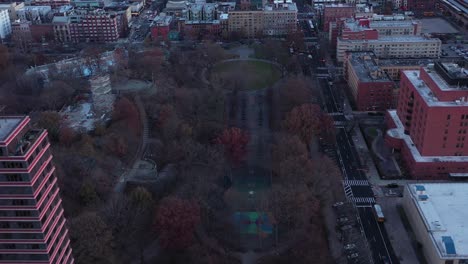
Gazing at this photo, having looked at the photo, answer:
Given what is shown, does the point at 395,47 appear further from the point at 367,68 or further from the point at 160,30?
the point at 160,30

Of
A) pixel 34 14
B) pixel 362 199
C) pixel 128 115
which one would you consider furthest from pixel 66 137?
pixel 34 14

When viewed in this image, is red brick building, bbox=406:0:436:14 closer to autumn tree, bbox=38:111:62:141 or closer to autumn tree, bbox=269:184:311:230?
autumn tree, bbox=269:184:311:230

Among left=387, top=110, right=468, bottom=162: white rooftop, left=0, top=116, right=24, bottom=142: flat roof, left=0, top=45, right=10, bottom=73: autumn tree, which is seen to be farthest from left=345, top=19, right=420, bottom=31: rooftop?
left=0, top=116, right=24, bottom=142: flat roof

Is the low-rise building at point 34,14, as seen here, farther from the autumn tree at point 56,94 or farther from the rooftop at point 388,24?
the rooftop at point 388,24

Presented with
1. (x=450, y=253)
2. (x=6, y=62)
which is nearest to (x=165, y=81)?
(x=6, y=62)

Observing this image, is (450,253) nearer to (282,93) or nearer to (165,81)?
(282,93)

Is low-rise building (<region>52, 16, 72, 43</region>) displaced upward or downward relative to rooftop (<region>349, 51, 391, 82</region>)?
upward

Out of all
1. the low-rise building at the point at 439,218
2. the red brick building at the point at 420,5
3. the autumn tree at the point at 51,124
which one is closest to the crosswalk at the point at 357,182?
the low-rise building at the point at 439,218
